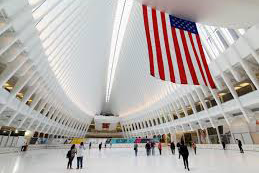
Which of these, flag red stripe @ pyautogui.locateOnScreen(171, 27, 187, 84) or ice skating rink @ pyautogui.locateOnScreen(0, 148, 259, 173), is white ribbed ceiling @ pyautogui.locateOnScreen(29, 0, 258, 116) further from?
ice skating rink @ pyautogui.locateOnScreen(0, 148, 259, 173)

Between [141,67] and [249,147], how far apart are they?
18331 mm

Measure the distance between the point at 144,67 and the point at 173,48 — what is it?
25358 millimetres

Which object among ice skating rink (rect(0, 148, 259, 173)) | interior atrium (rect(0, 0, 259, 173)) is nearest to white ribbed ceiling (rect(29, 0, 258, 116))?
interior atrium (rect(0, 0, 259, 173))

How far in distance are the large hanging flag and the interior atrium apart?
23 millimetres

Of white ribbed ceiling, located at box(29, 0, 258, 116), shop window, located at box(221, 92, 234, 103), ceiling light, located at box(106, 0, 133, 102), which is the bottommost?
shop window, located at box(221, 92, 234, 103)

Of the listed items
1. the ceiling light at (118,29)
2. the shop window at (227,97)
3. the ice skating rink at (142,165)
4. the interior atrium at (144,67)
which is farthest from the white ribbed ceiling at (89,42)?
the ice skating rink at (142,165)

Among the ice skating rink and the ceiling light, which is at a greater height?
the ceiling light

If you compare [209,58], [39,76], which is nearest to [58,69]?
[39,76]

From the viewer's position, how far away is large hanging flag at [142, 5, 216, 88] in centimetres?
373

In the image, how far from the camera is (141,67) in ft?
97.6

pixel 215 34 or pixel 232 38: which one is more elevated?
pixel 215 34

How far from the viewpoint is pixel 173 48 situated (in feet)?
13.6

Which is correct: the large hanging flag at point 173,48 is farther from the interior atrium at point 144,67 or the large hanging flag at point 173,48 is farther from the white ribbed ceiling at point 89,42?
the white ribbed ceiling at point 89,42

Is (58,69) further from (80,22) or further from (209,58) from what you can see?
(209,58)
